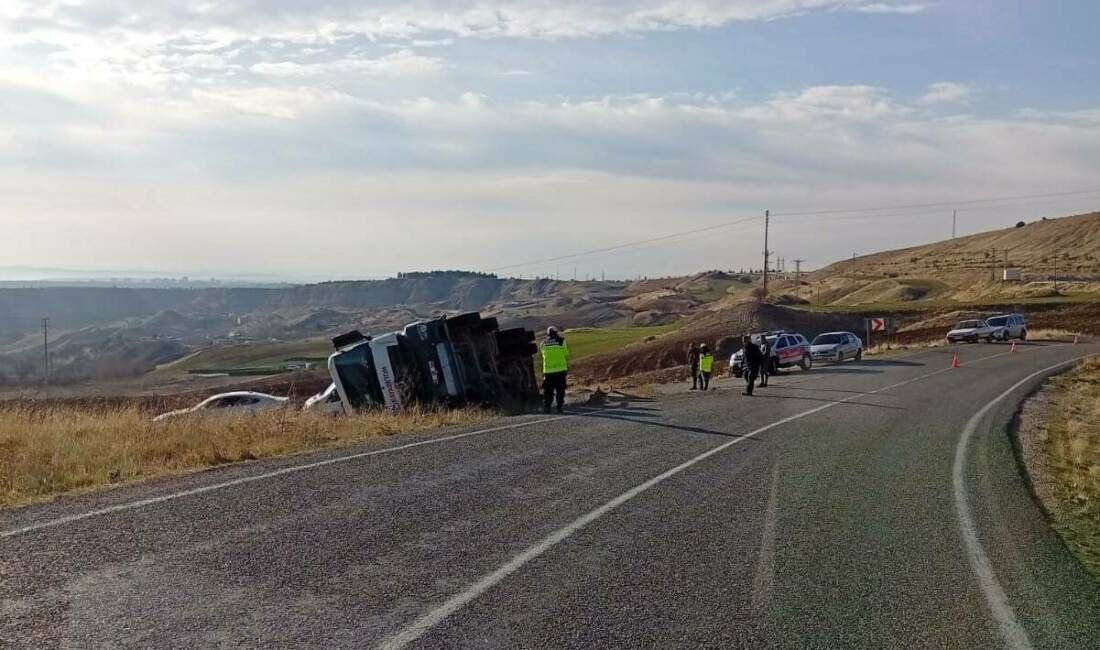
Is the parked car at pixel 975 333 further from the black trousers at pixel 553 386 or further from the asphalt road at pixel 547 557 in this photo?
the asphalt road at pixel 547 557

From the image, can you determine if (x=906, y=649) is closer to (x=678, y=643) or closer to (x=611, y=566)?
(x=678, y=643)

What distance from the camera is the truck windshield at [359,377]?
68.4ft

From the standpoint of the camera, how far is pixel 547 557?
7.04 metres

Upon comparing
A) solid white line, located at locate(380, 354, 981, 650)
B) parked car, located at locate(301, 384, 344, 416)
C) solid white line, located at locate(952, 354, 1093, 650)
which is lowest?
parked car, located at locate(301, 384, 344, 416)

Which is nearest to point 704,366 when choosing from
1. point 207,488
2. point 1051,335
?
point 207,488

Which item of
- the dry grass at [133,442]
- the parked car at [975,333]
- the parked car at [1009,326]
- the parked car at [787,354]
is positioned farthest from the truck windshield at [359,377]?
the parked car at [1009,326]

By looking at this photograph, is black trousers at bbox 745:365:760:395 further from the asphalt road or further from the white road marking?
the white road marking

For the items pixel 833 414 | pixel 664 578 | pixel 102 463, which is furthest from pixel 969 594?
pixel 833 414

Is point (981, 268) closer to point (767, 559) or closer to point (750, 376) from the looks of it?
point (750, 376)

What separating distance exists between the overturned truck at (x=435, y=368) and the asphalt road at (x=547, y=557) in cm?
761

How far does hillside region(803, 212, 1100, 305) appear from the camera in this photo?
103m

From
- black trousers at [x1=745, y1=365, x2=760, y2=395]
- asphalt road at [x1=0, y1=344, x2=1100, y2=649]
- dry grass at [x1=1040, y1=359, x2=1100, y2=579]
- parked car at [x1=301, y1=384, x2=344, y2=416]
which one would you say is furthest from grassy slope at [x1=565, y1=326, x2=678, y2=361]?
asphalt road at [x1=0, y1=344, x2=1100, y2=649]

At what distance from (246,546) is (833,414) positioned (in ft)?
48.4

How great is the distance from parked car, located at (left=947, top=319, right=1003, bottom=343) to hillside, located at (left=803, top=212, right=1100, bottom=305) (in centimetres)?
3200
